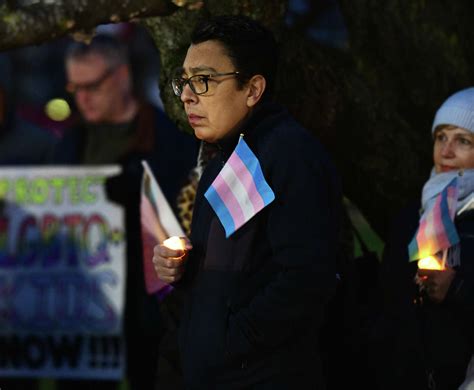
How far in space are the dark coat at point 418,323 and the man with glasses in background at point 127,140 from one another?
1.77m

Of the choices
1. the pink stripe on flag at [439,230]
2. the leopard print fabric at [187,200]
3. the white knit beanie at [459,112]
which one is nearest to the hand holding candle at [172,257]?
the pink stripe on flag at [439,230]

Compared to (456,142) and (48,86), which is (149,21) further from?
(48,86)

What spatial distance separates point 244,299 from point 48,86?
44.5ft

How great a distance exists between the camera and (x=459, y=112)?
4594 mm

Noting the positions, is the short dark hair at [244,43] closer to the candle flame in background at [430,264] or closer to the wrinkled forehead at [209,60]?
the wrinkled forehead at [209,60]

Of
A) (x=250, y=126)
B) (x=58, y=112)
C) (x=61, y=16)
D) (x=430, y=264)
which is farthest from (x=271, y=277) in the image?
(x=58, y=112)

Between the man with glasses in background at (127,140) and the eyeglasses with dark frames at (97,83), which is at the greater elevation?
the eyeglasses with dark frames at (97,83)

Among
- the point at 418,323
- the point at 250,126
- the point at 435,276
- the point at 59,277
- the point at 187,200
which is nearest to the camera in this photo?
the point at 250,126

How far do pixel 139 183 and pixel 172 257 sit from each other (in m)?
2.89

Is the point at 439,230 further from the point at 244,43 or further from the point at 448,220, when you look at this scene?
the point at 244,43

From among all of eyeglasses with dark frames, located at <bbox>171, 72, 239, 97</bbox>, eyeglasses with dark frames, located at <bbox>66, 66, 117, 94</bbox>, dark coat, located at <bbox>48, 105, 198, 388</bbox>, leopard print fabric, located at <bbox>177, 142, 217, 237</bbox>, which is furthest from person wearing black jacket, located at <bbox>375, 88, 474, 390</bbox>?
eyeglasses with dark frames, located at <bbox>66, 66, 117, 94</bbox>

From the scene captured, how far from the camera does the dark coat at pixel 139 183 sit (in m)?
5.97

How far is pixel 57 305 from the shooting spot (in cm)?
745

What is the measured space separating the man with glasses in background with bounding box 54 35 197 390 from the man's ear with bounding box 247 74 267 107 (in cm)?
261
